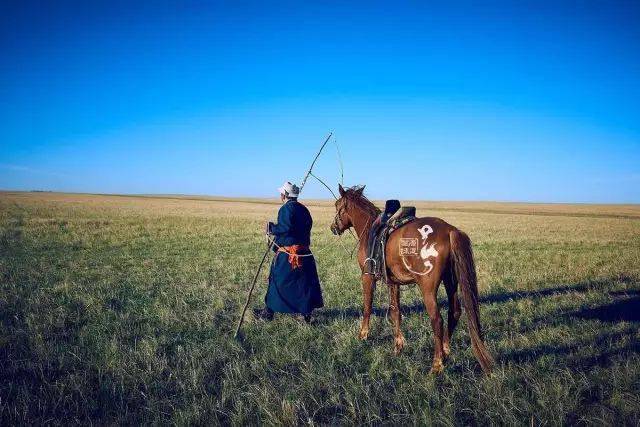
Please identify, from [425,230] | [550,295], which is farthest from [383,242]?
[550,295]

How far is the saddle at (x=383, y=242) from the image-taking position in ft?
17.4

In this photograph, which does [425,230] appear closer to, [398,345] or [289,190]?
[398,345]

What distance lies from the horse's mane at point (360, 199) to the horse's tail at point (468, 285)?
1767 mm

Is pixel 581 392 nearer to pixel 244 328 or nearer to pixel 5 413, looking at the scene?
pixel 244 328

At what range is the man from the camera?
600cm

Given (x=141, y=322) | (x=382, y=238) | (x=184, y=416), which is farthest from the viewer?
(x=141, y=322)

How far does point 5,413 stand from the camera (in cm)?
342

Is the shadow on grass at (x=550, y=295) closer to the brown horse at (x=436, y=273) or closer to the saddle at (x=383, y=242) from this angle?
the brown horse at (x=436, y=273)

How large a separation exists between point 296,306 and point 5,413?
3.70m

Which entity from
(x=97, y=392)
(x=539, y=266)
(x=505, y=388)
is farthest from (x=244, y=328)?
(x=539, y=266)

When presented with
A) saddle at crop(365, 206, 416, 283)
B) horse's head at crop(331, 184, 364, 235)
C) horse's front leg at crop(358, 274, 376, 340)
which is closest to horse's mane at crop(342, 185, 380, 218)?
horse's head at crop(331, 184, 364, 235)

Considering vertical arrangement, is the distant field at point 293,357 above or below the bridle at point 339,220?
below

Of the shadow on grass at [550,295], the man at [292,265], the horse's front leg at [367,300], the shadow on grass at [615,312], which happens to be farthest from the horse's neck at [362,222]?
the shadow on grass at [615,312]

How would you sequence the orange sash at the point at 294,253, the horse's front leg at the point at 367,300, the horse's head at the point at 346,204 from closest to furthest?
the horse's front leg at the point at 367,300
the orange sash at the point at 294,253
the horse's head at the point at 346,204
